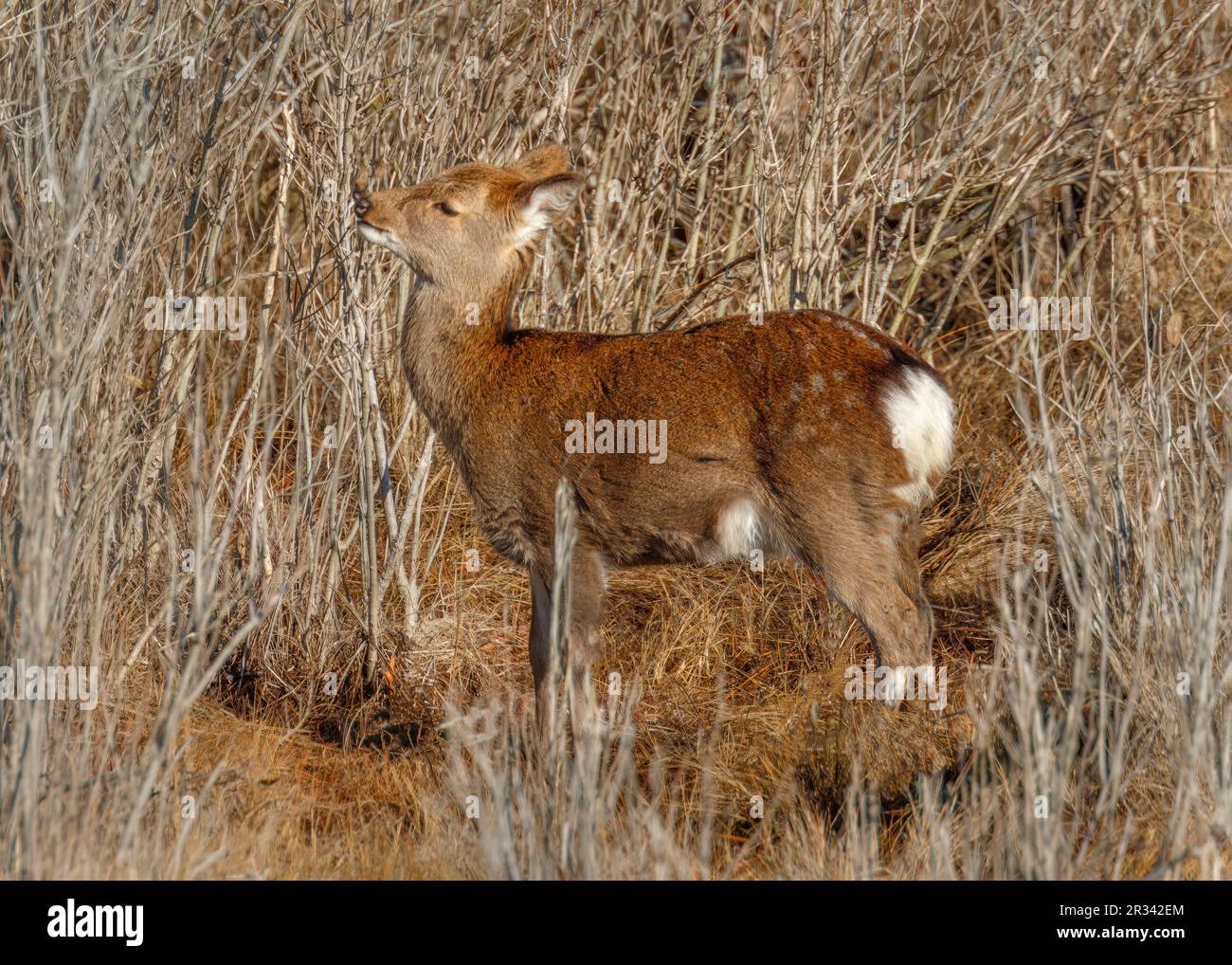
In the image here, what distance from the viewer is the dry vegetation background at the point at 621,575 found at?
4.14 m

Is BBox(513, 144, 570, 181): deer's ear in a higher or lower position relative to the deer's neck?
higher

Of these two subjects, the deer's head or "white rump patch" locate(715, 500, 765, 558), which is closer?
"white rump patch" locate(715, 500, 765, 558)

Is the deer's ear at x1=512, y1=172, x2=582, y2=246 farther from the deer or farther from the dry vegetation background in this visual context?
the dry vegetation background

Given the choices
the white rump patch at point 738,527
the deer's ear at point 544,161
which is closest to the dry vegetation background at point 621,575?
the deer's ear at point 544,161

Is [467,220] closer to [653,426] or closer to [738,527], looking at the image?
[653,426]

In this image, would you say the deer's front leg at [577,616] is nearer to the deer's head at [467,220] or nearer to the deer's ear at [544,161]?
the deer's head at [467,220]

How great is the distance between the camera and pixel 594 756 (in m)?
3.75

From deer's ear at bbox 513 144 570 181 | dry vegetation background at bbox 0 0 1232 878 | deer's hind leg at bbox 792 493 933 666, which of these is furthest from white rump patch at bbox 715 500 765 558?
deer's ear at bbox 513 144 570 181

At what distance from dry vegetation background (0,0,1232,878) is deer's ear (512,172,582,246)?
24.7 inches

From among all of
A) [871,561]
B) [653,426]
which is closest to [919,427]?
[871,561]

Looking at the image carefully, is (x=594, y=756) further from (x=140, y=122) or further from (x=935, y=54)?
(x=935, y=54)

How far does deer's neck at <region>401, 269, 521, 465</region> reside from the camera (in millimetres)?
5527

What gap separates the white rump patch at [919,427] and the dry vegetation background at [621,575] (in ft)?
1.32

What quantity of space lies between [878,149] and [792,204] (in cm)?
54
